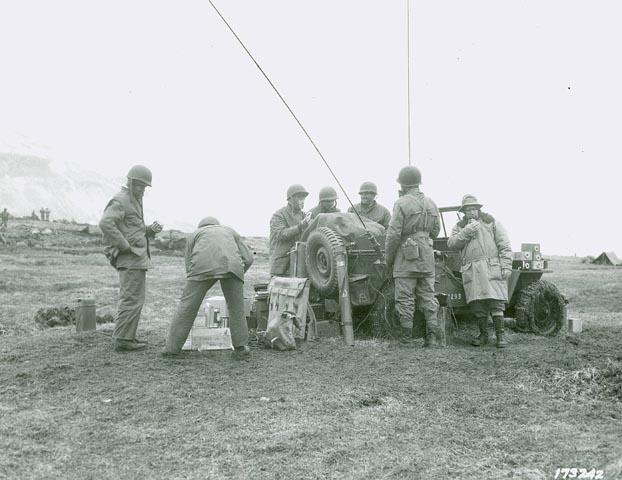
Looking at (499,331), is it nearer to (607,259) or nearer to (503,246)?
(503,246)

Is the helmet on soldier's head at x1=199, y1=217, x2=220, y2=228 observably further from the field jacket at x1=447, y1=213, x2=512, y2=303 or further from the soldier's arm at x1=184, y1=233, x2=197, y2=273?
the field jacket at x1=447, y1=213, x2=512, y2=303

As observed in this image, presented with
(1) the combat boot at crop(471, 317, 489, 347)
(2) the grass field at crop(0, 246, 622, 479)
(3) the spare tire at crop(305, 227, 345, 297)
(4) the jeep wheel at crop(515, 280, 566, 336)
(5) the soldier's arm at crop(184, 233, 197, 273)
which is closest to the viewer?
(2) the grass field at crop(0, 246, 622, 479)

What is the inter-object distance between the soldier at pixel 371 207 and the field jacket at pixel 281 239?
0.96 m

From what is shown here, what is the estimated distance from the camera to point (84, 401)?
525 centimetres

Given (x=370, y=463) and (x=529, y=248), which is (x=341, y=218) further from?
(x=370, y=463)

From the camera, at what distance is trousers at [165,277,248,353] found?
6789 mm

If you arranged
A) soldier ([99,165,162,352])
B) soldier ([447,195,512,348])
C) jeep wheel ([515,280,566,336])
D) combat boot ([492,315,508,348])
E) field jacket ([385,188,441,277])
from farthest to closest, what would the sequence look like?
jeep wheel ([515,280,566,336]) < soldier ([447,195,512,348]) < combat boot ([492,315,508,348]) < field jacket ([385,188,441,277]) < soldier ([99,165,162,352])

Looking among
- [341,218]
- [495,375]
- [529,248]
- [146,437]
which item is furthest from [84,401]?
[529,248]

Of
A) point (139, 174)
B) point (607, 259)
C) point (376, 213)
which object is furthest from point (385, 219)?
point (607, 259)

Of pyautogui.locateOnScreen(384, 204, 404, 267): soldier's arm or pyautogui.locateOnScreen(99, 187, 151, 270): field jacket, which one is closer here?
pyautogui.locateOnScreen(99, 187, 151, 270): field jacket

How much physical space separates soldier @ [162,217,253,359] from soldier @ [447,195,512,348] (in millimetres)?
2691

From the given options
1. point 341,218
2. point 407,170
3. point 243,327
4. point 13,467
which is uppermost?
point 407,170

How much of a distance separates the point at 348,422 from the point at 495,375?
6.20 ft

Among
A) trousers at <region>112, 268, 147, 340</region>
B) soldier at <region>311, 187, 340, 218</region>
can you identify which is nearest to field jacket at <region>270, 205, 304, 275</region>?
soldier at <region>311, 187, 340, 218</region>
